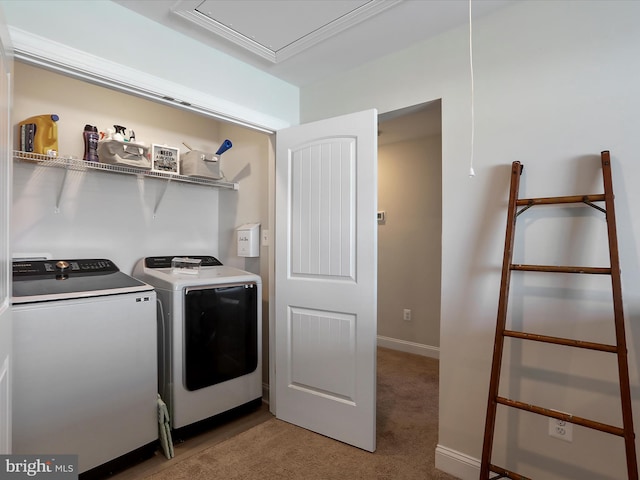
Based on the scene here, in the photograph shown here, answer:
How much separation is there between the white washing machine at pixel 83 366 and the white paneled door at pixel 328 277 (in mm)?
826

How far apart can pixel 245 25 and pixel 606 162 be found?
1.76 metres

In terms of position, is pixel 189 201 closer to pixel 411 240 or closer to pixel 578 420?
pixel 411 240

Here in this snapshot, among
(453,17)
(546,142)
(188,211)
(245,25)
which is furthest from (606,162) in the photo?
(188,211)

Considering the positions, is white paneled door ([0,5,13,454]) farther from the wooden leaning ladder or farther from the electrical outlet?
the electrical outlet

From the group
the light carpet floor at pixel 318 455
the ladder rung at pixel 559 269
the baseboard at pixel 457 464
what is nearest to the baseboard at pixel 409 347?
the light carpet floor at pixel 318 455

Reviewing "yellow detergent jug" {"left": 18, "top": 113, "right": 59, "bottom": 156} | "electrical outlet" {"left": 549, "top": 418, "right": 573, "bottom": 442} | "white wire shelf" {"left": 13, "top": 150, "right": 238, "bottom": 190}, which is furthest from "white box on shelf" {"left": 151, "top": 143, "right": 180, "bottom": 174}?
"electrical outlet" {"left": 549, "top": 418, "right": 573, "bottom": 442}

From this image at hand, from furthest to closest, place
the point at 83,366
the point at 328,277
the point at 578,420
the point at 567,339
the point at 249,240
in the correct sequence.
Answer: the point at 249,240 < the point at 328,277 < the point at 83,366 < the point at 567,339 < the point at 578,420

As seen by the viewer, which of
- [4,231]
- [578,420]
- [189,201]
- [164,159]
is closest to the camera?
[4,231]

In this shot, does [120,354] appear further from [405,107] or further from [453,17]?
[453,17]

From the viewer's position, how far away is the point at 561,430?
1525 mm

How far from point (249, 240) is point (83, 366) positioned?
4.34ft

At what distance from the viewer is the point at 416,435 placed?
222 cm

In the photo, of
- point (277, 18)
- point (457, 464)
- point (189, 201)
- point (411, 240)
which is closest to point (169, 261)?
point (189, 201)

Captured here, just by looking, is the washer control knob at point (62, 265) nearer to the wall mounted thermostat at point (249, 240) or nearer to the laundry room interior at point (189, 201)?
the laundry room interior at point (189, 201)
